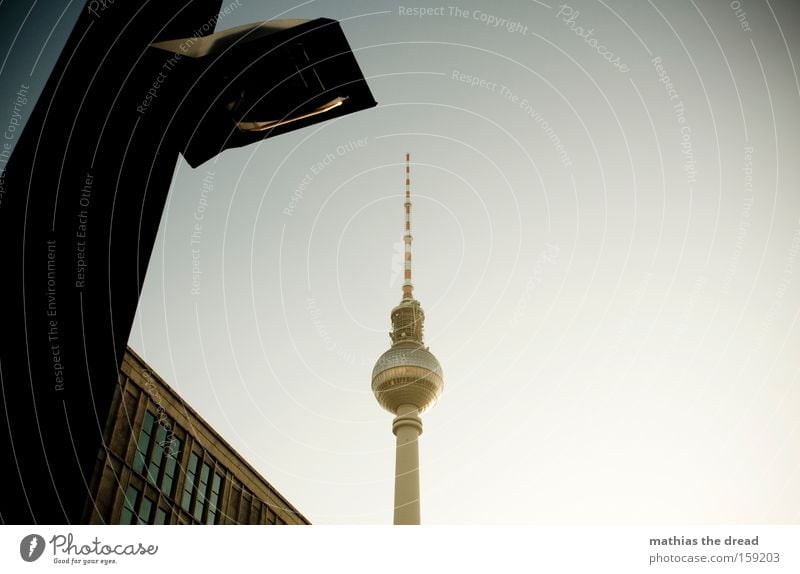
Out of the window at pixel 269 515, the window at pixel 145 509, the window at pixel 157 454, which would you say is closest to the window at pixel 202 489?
the window at pixel 157 454

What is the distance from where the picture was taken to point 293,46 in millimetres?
3877

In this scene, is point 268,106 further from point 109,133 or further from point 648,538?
point 648,538

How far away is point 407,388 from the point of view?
70875 mm

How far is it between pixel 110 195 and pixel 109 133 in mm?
327

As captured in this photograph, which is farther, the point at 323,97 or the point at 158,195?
the point at 323,97

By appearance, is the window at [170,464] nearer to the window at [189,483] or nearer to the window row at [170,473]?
the window row at [170,473]

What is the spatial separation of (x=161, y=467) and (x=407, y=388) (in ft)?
130

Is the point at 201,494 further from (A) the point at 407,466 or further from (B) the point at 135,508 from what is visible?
(A) the point at 407,466

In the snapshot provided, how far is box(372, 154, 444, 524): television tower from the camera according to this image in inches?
2675

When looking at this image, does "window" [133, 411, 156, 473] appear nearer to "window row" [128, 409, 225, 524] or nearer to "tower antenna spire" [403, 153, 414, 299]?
"window row" [128, 409, 225, 524]

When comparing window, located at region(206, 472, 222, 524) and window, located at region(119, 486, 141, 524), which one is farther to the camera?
window, located at region(206, 472, 222, 524)

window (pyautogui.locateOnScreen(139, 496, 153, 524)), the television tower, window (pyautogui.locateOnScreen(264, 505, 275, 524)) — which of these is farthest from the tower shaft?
window (pyautogui.locateOnScreen(139, 496, 153, 524))

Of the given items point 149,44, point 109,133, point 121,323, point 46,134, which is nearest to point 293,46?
point 149,44

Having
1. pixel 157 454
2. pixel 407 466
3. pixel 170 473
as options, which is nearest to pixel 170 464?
pixel 170 473
